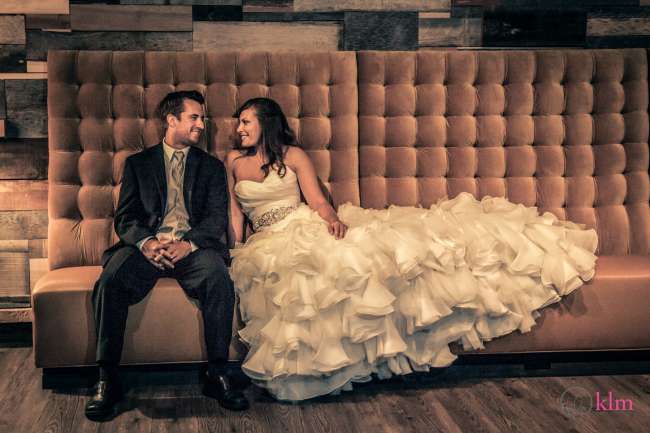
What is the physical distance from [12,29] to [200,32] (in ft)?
3.13

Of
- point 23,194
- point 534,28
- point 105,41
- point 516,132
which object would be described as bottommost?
point 23,194

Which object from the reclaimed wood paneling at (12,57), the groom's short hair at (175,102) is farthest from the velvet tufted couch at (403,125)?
the reclaimed wood paneling at (12,57)

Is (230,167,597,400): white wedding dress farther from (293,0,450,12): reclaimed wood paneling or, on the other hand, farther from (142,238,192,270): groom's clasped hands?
(293,0,450,12): reclaimed wood paneling

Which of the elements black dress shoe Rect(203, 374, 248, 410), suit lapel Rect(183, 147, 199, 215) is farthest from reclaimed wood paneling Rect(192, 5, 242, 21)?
black dress shoe Rect(203, 374, 248, 410)

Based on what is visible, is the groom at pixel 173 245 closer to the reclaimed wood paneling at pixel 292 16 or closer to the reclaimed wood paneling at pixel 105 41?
the reclaimed wood paneling at pixel 105 41

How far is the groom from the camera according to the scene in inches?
98.3

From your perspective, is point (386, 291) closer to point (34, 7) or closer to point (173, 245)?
point (173, 245)

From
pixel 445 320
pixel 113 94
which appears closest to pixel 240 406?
pixel 445 320

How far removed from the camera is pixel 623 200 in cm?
342

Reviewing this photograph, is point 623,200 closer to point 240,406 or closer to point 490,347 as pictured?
point 490,347

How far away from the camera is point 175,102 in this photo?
3.03 metres

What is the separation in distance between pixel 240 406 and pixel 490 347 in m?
1.07

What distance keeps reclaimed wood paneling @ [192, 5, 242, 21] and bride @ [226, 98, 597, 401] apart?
1.26m

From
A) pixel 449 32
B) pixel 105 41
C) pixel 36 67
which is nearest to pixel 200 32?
pixel 105 41
